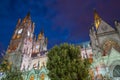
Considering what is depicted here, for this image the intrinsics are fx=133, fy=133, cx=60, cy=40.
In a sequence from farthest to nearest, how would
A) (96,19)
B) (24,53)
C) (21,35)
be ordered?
(21,35) → (96,19) → (24,53)

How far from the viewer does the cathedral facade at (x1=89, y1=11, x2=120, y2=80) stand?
32812mm

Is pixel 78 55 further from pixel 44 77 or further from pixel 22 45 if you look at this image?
pixel 22 45

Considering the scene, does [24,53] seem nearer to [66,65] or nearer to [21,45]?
[21,45]

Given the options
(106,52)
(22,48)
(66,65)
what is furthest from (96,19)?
(66,65)

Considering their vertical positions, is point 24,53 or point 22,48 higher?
point 22,48

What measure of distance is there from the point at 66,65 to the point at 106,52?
2931cm

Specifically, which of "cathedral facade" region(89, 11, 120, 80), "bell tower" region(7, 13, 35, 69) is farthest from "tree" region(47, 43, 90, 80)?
"bell tower" region(7, 13, 35, 69)

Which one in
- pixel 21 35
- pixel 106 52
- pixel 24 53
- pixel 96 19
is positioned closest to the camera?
pixel 106 52

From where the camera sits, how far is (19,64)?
53.6 metres

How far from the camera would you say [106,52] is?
41.8 metres

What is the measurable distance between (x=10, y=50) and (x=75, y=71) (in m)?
Answer: 50.3

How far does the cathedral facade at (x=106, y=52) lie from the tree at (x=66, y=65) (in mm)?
16051

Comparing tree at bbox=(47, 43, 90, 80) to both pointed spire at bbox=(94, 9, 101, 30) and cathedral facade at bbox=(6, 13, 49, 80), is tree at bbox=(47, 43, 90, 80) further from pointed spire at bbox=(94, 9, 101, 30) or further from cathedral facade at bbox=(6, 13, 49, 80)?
pointed spire at bbox=(94, 9, 101, 30)

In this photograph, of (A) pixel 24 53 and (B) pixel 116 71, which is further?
(A) pixel 24 53
